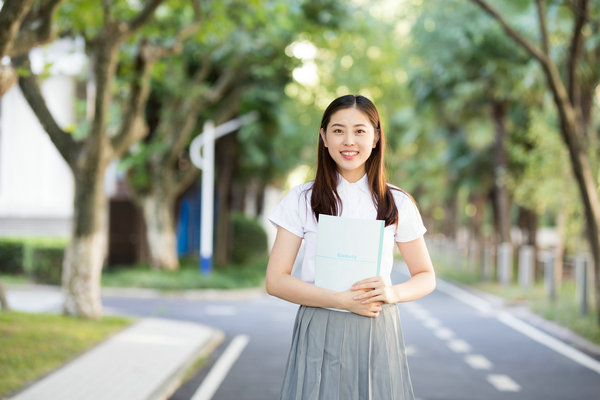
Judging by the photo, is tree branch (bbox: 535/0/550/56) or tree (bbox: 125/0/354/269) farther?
tree (bbox: 125/0/354/269)

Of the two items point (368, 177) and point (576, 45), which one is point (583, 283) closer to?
point (576, 45)

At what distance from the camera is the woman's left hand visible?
293 cm

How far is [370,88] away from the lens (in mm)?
40312

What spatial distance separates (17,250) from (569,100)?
15344mm

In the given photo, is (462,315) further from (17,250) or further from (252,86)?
(17,250)

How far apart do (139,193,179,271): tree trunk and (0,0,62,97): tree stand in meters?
13.4

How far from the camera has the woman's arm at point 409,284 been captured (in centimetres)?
294

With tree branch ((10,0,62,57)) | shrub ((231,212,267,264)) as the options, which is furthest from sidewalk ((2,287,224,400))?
shrub ((231,212,267,264))

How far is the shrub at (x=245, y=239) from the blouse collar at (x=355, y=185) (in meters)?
30.5

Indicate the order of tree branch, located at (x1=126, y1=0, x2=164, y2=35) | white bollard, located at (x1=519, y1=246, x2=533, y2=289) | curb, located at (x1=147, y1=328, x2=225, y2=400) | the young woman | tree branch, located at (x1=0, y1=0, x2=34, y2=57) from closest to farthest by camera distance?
the young woman < tree branch, located at (x1=0, y1=0, x2=34, y2=57) < curb, located at (x1=147, y1=328, x2=225, y2=400) < tree branch, located at (x1=126, y1=0, x2=164, y2=35) < white bollard, located at (x1=519, y1=246, x2=533, y2=289)

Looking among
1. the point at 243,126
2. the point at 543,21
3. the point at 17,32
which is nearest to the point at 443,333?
the point at 543,21

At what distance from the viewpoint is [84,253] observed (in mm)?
12414

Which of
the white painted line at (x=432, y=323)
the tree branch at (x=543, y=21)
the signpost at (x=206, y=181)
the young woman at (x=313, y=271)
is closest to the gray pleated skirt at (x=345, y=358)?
the young woman at (x=313, y=271)

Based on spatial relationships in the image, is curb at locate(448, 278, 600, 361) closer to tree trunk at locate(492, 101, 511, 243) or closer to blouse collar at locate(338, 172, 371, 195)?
tree trunk at locate(492, 101, 511, 243)
